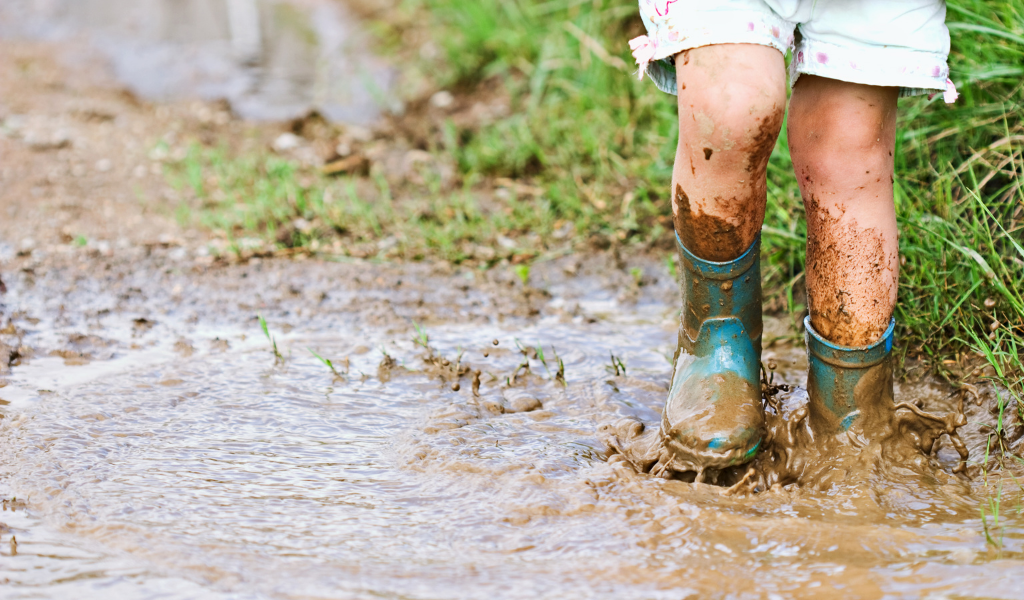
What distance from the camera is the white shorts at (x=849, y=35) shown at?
61.5 inches

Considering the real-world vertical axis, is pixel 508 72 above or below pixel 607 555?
above

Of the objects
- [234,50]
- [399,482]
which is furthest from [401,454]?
[234,50]

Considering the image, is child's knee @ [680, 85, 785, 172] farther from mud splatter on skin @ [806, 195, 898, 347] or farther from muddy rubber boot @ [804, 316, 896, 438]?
muddy rubber boot @ [804, 316, 896, 438]

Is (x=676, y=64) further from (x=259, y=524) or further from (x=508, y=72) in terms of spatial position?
(x=508, y=72)

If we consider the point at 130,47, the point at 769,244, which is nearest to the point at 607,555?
the point at 769,244

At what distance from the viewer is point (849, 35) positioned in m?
1.59

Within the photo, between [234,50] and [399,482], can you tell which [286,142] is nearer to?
[234,50]

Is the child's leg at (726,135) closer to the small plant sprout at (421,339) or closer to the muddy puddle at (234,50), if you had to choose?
the small plant sprout at (421,339)

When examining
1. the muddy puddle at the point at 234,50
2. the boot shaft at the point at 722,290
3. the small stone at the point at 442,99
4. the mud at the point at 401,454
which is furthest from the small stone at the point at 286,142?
the boot shaft at the point at 722,290

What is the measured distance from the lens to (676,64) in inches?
62.4

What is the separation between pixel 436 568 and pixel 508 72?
376 centimetres

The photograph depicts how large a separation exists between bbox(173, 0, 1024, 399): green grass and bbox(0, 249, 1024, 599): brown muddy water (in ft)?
0.81

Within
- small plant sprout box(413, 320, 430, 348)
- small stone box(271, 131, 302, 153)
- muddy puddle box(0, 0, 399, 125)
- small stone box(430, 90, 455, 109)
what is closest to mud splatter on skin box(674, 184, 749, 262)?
small plant sprout box(413, 320, 430, 348)

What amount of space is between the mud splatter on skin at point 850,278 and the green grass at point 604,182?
349 mm
